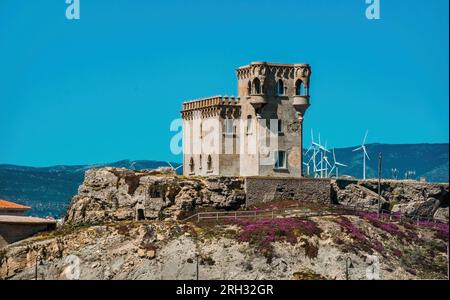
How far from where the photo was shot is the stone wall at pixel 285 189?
124812 mm

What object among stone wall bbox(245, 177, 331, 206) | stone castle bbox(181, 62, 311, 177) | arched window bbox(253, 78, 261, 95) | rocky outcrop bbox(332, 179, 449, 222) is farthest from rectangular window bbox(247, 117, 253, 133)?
rocky outcrop bbox(332, 179, 449, 222)

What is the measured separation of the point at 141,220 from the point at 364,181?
32.5 m

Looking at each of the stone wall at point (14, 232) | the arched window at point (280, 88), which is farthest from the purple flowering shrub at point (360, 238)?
the stone wall at point (14, 232)

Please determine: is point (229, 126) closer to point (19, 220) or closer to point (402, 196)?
point (19, 220)

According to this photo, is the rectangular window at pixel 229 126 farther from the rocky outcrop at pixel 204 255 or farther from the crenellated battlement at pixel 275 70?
the rocky outcrop at pixel 204 255

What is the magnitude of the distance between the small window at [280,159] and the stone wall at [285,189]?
2.50 meters

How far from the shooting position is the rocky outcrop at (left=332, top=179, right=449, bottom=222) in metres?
139

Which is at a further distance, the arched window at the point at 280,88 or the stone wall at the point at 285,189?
the arched window at the point at 280,88

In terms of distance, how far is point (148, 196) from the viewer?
405 feet

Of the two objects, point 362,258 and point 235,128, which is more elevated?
point 235,128

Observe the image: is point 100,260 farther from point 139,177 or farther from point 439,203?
point 439,203

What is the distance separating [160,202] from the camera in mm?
122938
